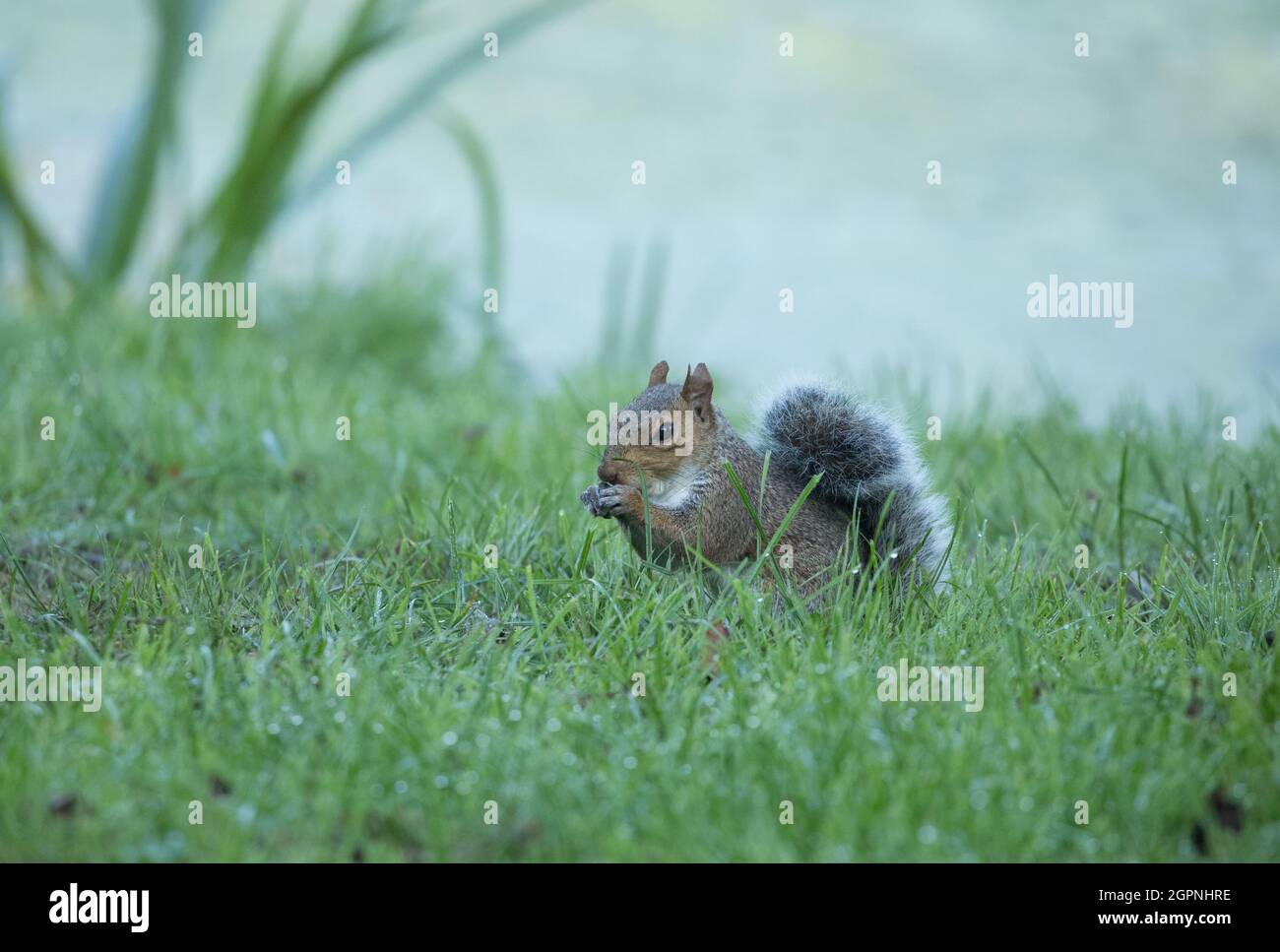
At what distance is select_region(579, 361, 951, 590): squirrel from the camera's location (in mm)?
3064

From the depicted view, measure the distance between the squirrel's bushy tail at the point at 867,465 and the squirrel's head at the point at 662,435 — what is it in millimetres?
241

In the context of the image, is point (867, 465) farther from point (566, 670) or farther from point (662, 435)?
point (566, 670)

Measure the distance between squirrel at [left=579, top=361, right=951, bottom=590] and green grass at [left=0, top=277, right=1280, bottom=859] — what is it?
122mm

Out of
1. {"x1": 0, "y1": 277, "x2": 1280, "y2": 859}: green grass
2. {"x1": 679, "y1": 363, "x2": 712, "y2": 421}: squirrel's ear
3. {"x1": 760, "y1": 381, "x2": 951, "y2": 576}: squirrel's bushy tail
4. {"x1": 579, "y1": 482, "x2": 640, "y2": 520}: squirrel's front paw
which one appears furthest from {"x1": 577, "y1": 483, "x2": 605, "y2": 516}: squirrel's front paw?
{"x1": 760, "y1": 381, "x2": 951, "y2": 576}: squirrel's bushy tail

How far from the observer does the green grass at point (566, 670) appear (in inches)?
86.1

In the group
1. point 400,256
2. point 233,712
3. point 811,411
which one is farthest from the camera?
point 400,256

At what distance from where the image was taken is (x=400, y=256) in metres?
7.18

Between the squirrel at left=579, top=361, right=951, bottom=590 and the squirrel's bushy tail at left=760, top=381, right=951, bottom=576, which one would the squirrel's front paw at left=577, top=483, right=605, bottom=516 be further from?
the squirrel's bushy tail at left=760, top=381, right=951, bottom=576

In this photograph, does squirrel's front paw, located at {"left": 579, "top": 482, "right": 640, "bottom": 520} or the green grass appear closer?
the green grass

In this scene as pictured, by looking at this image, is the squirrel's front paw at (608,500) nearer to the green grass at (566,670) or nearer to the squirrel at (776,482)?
the squirrel at (776,482)

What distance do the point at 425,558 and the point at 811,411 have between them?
1023 mm

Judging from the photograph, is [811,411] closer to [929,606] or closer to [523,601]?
[929,606]

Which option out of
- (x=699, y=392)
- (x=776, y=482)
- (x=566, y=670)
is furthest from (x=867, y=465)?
(x=566, y=670)
